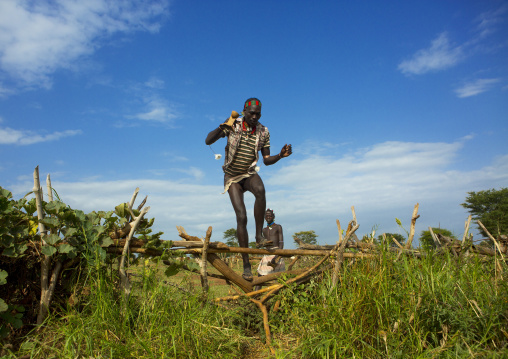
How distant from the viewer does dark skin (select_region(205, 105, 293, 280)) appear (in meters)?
5.55

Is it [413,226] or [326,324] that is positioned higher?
[413,226]

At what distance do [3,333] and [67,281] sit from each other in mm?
688

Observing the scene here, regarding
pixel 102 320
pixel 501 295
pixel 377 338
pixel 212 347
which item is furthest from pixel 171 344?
pixel 501 295

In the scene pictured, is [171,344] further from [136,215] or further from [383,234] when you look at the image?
[383,234]

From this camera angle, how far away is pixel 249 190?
595 centimetres

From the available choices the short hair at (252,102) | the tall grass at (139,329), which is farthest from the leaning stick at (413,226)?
the short hair at (252,102)

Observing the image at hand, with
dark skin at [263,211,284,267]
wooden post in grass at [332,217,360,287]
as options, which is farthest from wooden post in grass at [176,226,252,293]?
dark skin at [263,211,284,267]

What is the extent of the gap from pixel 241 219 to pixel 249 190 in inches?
21.4

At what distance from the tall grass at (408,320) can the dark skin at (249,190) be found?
165cm

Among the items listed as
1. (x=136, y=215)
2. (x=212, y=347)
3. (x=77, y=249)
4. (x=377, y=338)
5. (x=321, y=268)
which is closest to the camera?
(x=377, y=338)

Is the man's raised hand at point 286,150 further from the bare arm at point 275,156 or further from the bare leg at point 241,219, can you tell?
the bare leg at point 241,219

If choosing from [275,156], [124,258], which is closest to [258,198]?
[275,156]

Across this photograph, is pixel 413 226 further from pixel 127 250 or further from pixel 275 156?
pixel 127 250

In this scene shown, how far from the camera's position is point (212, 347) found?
3730mm
